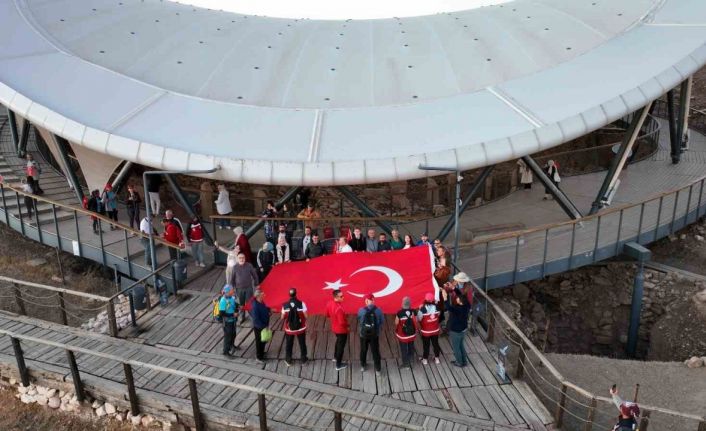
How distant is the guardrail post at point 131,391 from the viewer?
877 centimetres

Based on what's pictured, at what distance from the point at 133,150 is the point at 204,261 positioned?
3030 millimetres

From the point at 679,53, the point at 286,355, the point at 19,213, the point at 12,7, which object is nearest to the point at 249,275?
the point at 286,355

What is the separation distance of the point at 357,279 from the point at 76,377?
4.94 metres

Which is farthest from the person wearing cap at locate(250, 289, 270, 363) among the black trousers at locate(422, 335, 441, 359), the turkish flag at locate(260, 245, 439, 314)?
the black trousers at locate(422, 335, 441, 359)

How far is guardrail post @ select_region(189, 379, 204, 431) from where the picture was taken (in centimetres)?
830

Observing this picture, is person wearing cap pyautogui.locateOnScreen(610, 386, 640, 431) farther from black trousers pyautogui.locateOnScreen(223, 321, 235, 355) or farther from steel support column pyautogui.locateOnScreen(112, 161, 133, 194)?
steel support column pyautogui.locateOnScreen(112, 161, 133, 194)

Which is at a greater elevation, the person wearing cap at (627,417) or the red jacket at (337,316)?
the red jacket at (337,316)

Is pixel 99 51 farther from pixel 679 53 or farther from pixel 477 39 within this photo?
pixel 679 53

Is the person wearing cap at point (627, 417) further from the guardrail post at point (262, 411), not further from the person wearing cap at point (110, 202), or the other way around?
the person wearing cap at point (110, 202)

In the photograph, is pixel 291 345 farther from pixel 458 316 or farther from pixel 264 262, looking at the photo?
pixel 458 316

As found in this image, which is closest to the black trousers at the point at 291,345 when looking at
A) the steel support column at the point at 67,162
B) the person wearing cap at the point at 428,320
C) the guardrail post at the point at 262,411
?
the guardrail post at the point at 262,411

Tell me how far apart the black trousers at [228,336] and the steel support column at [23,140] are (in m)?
A: 13.9

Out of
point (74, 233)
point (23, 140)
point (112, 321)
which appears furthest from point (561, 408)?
point (23, 140)

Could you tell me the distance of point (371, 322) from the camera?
9.07 meters
